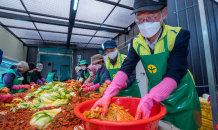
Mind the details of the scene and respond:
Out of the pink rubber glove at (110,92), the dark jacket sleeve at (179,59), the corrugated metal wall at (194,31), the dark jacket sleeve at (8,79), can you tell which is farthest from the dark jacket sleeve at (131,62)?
the dark jacket sleeve at (8,79)

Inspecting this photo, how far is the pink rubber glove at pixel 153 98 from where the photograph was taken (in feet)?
2.51

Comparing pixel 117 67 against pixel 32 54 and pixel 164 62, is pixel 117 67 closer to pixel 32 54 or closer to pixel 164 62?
pixel 164 62

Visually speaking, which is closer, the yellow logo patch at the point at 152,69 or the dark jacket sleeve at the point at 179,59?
the dark jacket sleeve at the point at 179,59

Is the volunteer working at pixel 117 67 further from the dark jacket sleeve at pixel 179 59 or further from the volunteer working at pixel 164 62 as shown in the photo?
the dark jacket sleeve at pixel 179 59

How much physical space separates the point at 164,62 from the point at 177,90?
0.41m

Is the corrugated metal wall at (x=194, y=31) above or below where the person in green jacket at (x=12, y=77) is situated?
above

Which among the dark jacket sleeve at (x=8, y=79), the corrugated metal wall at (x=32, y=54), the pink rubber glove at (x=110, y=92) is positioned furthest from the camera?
the corrugated metal wall at (x=32, y=54)

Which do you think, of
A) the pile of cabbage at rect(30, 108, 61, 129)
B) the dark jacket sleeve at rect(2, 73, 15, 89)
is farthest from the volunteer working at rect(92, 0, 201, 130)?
the dark jacket sleeve at rect(2, 73, 15, 89)

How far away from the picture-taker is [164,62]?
1175 mm

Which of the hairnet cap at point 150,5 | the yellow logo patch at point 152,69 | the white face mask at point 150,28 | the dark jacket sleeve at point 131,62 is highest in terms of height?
the hairnet cap at point 150,5

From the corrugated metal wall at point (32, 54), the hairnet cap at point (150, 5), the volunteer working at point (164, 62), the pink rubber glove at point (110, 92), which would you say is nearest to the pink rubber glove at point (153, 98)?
the volunteer working at point (164, 62)

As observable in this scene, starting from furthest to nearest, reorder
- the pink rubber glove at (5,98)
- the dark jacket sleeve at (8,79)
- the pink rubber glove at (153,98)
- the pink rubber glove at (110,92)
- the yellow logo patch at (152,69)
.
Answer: the dark jacket sleeve at (8,79)
the pink rubber glove at (5,98)
the yellow logo patch at (152,69)
the pink rubber glove at (110,92)
the pink rubber glove at (153,98)

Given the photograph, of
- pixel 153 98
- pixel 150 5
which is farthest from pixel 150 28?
pixel 153 98

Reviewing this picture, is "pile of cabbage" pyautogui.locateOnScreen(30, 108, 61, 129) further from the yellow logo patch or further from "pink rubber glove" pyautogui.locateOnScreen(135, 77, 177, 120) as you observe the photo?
the yellow logo patch
